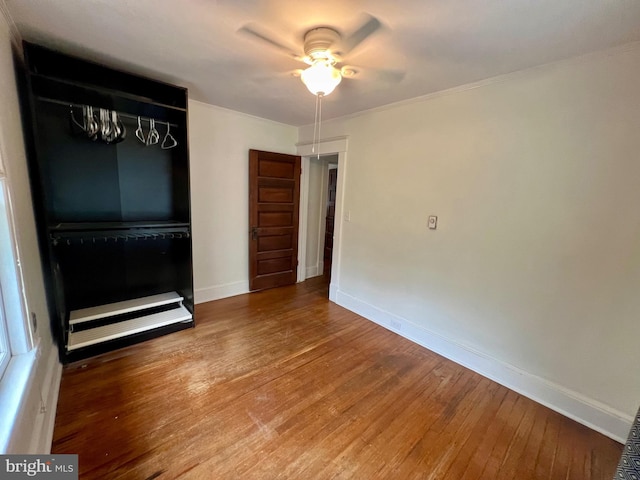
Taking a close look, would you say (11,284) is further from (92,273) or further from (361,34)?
(361,34)

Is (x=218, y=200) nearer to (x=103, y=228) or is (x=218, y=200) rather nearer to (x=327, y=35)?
(x=103, y=228)

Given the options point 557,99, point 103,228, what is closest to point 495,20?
point 557,99

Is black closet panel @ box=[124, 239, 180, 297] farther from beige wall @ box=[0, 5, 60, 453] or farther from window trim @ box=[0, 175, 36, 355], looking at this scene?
window trim @ box=[0, 175, 36, 355]

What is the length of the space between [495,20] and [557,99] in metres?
0.85

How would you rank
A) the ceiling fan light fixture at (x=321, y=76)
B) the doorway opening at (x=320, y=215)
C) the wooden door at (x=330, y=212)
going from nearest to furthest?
the ceiling fan light fixture at (x=321, y=76), the doorway opening at (x=320, y=215), the wooden door at (x=330, y=212)

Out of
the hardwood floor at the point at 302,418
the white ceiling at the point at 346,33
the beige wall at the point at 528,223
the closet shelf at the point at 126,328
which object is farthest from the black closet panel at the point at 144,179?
the beige wall at the point at 528,223

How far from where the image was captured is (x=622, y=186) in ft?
5.42

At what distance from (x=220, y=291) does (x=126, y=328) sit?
1.26m

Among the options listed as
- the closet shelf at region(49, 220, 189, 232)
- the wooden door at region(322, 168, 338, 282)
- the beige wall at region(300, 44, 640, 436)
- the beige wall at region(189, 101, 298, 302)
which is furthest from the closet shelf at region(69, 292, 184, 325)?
the wooden door at region(322, 168, 338, 282)

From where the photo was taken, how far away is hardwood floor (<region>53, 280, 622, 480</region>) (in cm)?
150

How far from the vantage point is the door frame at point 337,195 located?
11.2ft

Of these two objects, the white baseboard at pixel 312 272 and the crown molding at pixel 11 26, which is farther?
the white baseboard at pixel 312 272

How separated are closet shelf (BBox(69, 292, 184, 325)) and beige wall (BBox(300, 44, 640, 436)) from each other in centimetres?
242

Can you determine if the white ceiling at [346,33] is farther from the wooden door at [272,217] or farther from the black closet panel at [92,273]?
the black closet panel at [92,273]
